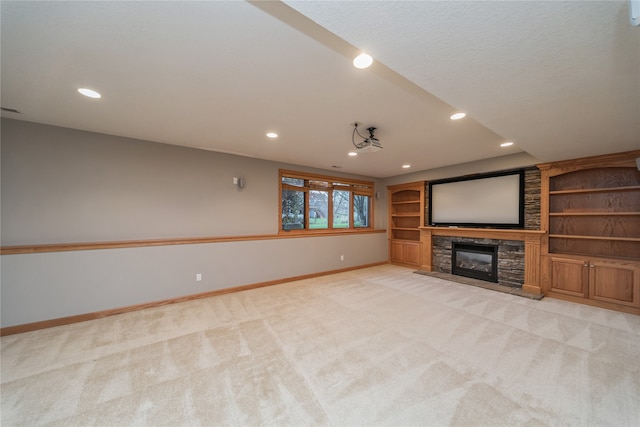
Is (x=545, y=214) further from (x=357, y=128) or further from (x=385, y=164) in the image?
(x=357, y=128)

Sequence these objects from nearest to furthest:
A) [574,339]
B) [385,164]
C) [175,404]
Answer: [175,404] < [574,339] < [385,164]

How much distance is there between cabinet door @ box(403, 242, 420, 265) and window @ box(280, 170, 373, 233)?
1187mm

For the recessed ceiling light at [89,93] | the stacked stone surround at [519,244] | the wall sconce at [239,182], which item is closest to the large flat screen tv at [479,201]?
the stacked stone surround at [519,244]

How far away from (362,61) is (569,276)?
475 centimetres

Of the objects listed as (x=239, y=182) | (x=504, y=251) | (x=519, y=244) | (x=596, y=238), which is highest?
(x=239, y=182)

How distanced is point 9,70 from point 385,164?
16.5 ft

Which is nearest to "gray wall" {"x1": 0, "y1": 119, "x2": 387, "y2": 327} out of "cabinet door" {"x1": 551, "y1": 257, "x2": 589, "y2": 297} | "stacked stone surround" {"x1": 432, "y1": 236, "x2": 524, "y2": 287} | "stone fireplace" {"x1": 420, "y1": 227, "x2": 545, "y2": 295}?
"stone fireplace" {"x1": 420, "y1": 227, "x2": 545, "y2": 295}

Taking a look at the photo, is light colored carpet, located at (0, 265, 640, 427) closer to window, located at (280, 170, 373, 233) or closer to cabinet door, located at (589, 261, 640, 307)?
cabinet door, located at (589, 261, 640, 307)

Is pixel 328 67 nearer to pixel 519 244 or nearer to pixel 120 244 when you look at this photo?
pixel 120 244

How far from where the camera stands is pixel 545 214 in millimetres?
4059

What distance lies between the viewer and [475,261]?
16.5ft

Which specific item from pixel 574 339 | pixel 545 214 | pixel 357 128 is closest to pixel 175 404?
pixel 357 128

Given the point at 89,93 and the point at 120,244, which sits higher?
the point at 89,93

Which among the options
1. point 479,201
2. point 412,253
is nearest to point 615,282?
point 479,201
